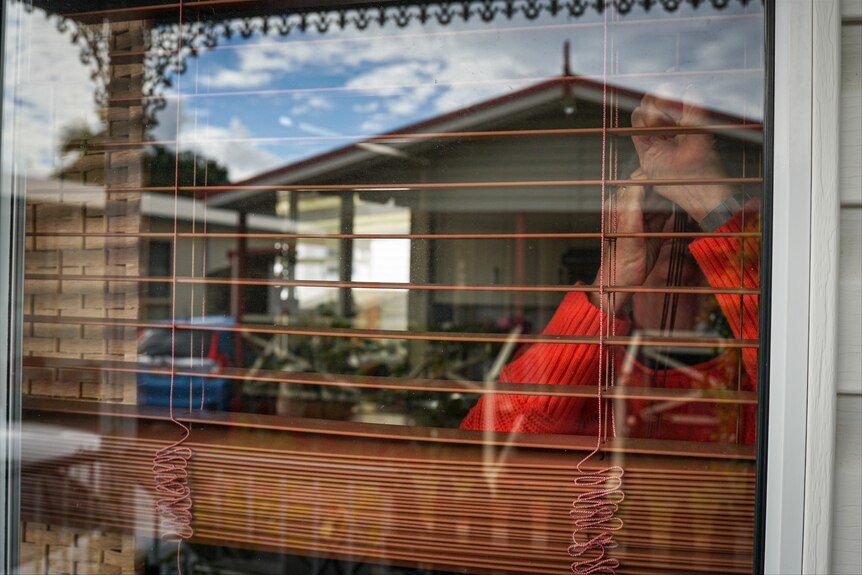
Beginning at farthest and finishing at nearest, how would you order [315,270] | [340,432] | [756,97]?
[315,270] < [340,432] < [756,97]

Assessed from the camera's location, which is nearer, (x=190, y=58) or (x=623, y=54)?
(x=623, y=54)

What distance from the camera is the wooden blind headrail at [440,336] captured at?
1.11m

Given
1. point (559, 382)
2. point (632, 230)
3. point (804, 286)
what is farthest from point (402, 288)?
point (804, 286)

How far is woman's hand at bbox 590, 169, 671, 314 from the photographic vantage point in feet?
3.77

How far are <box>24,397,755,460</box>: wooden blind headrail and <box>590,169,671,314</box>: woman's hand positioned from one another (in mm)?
268

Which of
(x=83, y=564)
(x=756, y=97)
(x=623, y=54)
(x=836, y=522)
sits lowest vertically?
(x=83, y=564)

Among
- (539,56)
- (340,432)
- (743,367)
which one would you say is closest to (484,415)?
(340,432)

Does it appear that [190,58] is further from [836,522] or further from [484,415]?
[836,522]

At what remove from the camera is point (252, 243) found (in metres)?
1.55

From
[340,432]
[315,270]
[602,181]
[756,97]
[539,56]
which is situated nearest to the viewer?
[756,97]

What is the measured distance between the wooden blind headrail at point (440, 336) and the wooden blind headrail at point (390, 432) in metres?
0.16

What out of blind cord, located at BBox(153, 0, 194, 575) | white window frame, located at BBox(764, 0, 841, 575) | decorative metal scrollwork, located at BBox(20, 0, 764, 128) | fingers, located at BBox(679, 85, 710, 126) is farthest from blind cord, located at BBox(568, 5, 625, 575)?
decorative metal scrollwork, located at BBox(20, 0, 764, 128)

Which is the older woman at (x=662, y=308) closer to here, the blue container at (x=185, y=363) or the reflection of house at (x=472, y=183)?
the reflection of house at (x=472, y=183)

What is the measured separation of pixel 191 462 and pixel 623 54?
3.59ft
